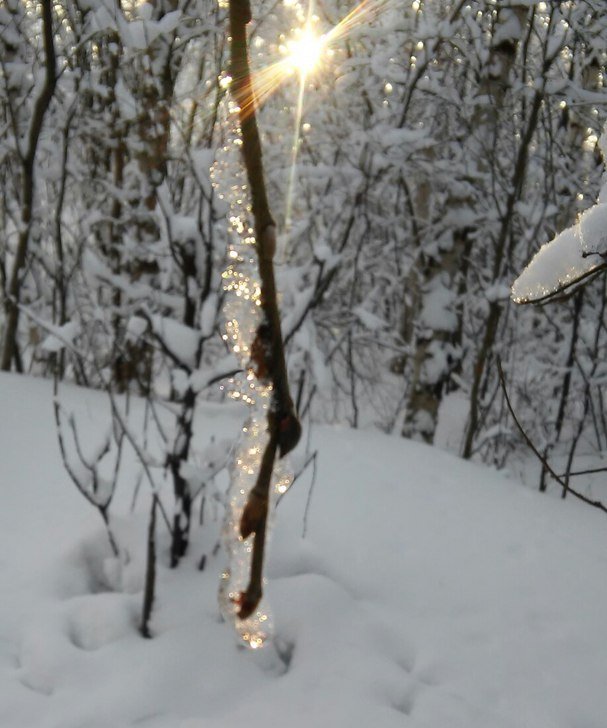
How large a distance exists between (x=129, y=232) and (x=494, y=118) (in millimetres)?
2910

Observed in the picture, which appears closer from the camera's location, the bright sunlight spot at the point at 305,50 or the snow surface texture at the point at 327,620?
the snow surface texture at the point at 327,620

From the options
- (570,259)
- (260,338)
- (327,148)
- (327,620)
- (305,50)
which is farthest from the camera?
(327,148)

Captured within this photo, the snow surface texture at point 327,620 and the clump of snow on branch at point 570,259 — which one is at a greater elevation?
the clump of snow on branch at point 570,259

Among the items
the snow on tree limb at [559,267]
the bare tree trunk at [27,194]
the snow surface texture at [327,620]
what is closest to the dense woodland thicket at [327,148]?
the bare tree trunk at [27,194]

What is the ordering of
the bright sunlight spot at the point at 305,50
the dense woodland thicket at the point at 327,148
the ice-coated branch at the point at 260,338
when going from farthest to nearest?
1. the bright sunlight spot at the point at 305,50
2. the dense woodland thicket at the point at 327,148
3. the ice-coated branch at the point at 260,338

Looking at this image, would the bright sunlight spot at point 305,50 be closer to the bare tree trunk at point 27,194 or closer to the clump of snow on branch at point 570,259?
the bare tree trunk at point 27,194

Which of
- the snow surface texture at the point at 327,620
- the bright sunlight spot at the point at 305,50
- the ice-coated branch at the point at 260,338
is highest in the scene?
the bright sunlight spot at the point at 305,50

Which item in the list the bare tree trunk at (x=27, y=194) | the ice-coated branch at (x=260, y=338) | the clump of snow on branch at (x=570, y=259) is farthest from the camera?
the bare tree trunk at (x=27, y=194)

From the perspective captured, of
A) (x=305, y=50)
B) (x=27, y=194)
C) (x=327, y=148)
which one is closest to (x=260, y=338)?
(x=27, y=194)

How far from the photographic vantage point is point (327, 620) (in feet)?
6.64

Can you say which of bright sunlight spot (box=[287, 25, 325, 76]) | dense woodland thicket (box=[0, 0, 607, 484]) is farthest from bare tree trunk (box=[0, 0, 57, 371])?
bright sunlight spot (box=[287, 25, 325, 76])

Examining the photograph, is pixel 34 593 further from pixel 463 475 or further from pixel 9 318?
pixel 9 318

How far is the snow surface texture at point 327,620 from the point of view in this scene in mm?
1727

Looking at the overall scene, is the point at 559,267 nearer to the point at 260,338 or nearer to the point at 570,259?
the point at 570,259
